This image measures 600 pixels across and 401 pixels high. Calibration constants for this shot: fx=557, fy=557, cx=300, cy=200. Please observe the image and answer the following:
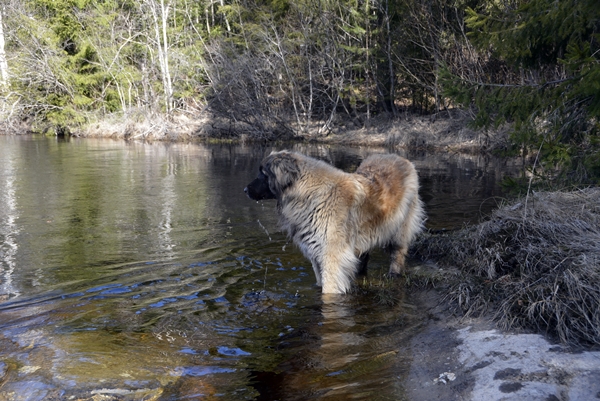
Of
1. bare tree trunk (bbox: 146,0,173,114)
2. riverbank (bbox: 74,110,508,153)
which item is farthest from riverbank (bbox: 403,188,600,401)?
bare tree trunk (bbox: 146,0,173,114)

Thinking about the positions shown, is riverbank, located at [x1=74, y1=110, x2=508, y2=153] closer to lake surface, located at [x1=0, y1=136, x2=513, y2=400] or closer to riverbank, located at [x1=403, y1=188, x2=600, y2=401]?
lake surface, located at [x1=0, y1=136, x2=513, y2=400]

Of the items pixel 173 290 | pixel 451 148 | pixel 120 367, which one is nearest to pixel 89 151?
pixel 451 148

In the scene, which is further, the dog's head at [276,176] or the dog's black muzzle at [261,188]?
the dog's black muzzle at [261,188]

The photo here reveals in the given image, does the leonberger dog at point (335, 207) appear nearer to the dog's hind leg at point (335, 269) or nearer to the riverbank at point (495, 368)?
the dog's hind leg at point (335, 269)

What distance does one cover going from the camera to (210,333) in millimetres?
5688

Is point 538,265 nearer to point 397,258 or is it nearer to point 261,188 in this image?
point 397,258

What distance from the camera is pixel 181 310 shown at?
6.33 meters

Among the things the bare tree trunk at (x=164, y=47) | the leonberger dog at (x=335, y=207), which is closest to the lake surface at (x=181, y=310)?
the leonberger dog at (x=335, y=207)

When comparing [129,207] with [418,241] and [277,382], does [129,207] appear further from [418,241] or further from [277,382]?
[277,382]

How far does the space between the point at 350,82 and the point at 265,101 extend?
520 cm

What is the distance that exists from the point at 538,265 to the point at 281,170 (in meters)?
3.16

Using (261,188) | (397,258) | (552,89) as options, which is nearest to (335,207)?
(261,188)

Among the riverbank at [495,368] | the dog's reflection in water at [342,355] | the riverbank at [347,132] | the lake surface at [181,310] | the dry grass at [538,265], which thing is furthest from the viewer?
the riverbank at [347,132]

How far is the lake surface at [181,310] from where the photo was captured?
15.1ft
